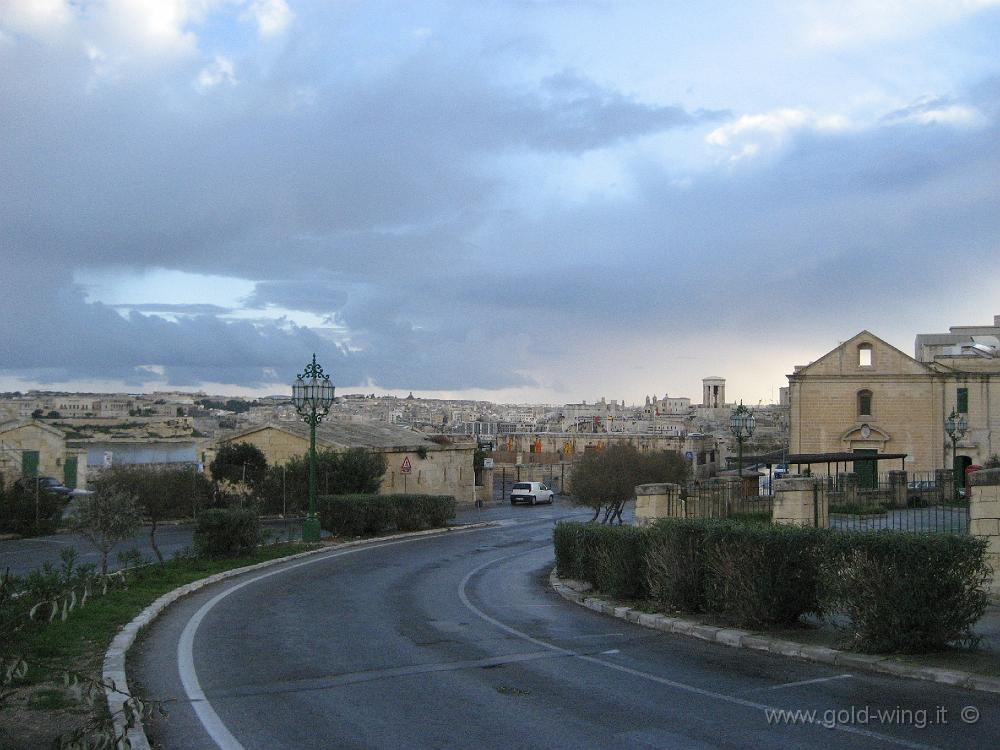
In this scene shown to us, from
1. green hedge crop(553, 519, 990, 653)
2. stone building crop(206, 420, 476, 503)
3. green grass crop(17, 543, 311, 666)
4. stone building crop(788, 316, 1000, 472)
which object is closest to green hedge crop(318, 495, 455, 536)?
stone building crop(206, 420, 476, 503)

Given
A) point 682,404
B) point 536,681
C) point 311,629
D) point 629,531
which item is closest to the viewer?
point 536,681

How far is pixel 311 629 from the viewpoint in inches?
476

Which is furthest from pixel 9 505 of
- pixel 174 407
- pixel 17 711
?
pixel 174 407

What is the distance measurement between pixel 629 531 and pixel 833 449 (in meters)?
40.2

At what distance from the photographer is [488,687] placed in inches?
345

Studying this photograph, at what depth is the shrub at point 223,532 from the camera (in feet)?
68.1

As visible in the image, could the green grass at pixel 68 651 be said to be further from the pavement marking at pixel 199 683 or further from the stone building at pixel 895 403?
the stone building at pixel 895 403

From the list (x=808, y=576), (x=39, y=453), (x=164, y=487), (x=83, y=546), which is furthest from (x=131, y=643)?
(x=39, y=453)

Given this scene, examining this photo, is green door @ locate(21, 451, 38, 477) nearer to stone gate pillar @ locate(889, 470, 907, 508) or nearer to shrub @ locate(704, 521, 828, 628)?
stone gate pillar @ locate(889, 470, 907, 508)

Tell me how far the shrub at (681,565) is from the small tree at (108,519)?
8.83 m

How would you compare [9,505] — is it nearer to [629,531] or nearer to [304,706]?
[629,531]

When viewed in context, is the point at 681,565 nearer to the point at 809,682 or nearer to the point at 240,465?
the point at 809,682

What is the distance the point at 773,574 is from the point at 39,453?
38334 millimetres

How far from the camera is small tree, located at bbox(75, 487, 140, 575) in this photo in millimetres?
15547
